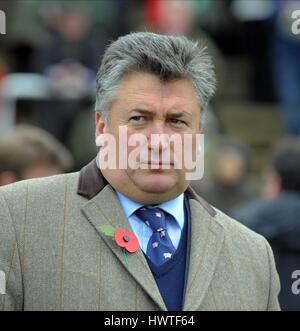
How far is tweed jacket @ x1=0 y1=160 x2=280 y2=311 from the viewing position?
3.07 meters

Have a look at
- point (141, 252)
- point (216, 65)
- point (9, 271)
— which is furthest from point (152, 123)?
point (216, 65)

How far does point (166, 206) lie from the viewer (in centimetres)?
327

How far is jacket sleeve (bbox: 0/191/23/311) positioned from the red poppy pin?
0.97ft

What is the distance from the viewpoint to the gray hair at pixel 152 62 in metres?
3.15

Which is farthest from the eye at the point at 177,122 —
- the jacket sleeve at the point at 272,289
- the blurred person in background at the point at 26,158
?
the blurred person in background at the point at 26,158

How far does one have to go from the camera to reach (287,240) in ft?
16.6

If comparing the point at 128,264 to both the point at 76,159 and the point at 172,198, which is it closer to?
the point at 172,198

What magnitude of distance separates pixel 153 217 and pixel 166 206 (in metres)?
0.06

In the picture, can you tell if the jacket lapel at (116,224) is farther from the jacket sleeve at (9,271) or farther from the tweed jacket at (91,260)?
the jacket sleeve at (9,271)

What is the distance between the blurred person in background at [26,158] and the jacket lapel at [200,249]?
1.78m

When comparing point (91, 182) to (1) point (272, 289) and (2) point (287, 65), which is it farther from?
(2) point (287, 65)

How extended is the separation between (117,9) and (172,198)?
7.09 meters

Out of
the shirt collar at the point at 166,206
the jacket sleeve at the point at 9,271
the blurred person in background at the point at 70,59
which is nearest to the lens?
the jacket sleeve at the point at 9,271
